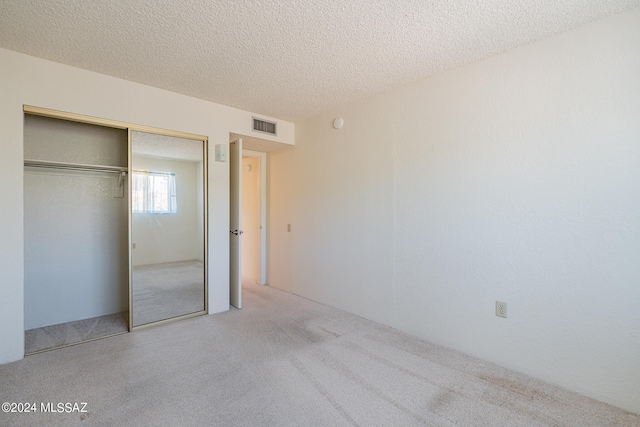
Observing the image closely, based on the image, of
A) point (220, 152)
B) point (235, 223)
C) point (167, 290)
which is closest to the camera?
point (167, 290)

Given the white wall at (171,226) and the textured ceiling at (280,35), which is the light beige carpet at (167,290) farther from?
the textured ceiling at (280,35)

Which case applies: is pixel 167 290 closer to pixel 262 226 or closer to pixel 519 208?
pixel 262 226

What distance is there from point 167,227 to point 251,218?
1882 millimetres

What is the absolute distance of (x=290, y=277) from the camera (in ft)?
14.9

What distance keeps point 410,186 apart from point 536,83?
125 centimetres

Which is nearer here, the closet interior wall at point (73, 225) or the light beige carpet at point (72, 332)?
the light beige carpet at point (72, 332)

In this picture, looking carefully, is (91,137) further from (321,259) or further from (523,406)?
(523,406)

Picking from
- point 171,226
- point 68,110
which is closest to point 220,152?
point 171,226

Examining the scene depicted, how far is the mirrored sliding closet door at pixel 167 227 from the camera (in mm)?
3166

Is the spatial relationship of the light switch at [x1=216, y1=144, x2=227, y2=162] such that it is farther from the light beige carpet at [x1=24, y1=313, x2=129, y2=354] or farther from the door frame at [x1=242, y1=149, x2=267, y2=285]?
the light beige carpet at [x1=24, y1=313, x2=129, y2=354]

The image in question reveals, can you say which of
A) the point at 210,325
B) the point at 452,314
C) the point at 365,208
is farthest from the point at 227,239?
the point at 452,314

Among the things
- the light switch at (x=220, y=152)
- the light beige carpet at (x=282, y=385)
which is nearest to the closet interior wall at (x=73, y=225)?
the light beige carpet at (x=282, y=385)

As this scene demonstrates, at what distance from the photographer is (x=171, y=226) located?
3494 millimetres

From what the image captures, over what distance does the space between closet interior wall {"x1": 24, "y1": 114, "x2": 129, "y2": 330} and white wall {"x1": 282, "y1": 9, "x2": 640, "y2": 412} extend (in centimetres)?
285
